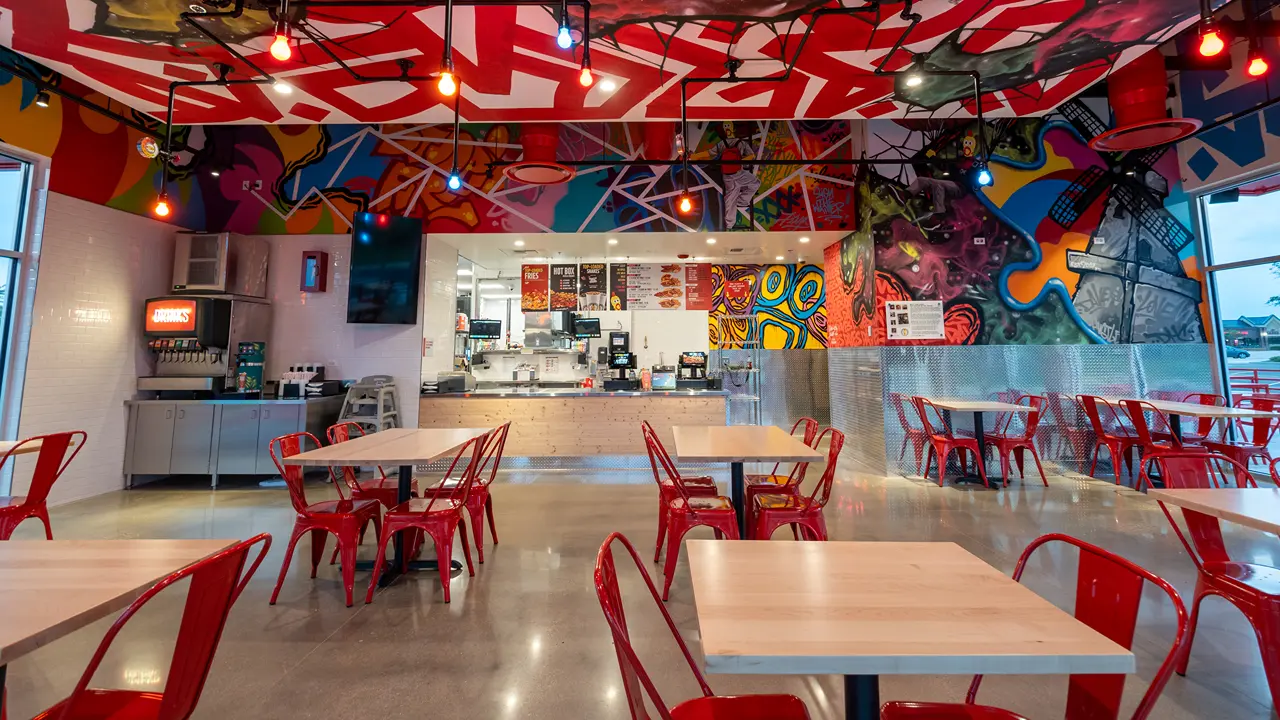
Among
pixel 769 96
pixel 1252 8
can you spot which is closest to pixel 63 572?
pixel 769 96

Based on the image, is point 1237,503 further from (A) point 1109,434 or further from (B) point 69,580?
(A) point 1109,434

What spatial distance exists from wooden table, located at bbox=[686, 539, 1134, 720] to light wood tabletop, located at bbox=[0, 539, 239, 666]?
1.48m

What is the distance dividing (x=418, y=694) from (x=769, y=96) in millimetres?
5858

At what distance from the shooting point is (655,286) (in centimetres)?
803

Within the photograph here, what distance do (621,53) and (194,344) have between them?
20.4ft

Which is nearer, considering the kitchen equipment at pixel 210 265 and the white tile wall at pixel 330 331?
the kitchen equipment at pixel 210 265

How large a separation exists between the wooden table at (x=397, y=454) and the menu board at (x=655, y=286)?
4360mm

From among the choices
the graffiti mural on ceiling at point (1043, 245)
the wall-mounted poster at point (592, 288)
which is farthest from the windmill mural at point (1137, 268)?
the wall-mounted poster at point (592, 288)

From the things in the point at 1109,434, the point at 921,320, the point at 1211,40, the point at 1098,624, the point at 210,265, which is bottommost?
the point at 1098,624

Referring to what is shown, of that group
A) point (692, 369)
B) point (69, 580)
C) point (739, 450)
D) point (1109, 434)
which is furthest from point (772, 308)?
point (69, 580)

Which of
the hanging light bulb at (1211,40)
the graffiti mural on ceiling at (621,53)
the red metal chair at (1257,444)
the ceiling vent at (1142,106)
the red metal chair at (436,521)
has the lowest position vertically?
the red metal chair at (436,521)

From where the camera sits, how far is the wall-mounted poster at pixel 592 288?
8.05 m

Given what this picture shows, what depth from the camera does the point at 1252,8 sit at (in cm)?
516

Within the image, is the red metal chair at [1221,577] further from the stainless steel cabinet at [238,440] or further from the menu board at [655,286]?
the stainless steel cabinet at [238,440]
